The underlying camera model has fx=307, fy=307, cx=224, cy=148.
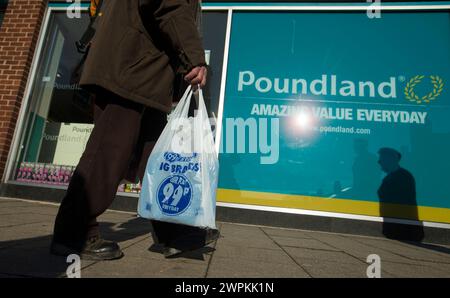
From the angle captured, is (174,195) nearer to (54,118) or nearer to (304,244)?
(304,244)

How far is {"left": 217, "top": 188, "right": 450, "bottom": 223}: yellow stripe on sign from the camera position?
12.2 ft

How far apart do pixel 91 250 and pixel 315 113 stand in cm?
333

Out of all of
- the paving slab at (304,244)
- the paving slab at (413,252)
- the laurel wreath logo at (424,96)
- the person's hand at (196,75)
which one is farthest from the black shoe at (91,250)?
the laurel wreath logo at (424,96)

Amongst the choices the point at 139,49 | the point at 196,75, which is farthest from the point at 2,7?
the point at 196,75

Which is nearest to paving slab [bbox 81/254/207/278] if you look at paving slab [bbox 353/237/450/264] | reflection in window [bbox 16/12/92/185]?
paving slab [bbox 353/237/450/264]

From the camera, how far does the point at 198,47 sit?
1695 millimetres

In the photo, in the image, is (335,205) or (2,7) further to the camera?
(2,7)

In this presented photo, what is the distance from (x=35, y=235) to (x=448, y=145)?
4.50 m

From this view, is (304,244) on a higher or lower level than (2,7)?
lower

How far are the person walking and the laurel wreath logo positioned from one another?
3.40m

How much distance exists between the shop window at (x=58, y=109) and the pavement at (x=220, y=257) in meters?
1.57

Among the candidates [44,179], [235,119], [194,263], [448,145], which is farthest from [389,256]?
[44,179]

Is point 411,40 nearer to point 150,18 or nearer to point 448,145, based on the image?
point 448,145

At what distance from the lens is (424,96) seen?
13.1 feet
